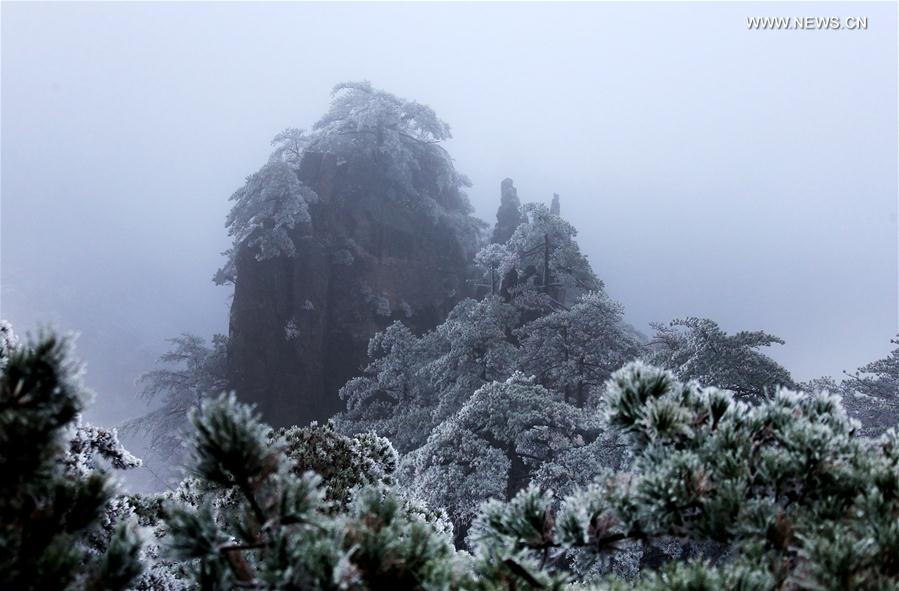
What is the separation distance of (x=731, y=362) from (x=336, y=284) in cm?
1815

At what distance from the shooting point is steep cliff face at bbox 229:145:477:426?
24.8m

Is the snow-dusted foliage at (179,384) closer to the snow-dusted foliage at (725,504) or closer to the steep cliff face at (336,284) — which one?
the steep cliff face at (336,284)

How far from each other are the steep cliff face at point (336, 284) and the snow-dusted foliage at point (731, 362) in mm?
15568

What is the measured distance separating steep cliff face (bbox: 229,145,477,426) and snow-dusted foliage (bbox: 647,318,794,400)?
1557cm

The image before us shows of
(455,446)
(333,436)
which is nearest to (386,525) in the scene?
(333,436)

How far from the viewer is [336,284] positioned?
25844mm

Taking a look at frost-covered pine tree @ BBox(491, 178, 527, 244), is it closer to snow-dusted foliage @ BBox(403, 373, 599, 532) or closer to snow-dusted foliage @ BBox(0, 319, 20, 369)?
snow-dusted foliage @ BBox(403, 373, 599, 532)

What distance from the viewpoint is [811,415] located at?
11.4 feet

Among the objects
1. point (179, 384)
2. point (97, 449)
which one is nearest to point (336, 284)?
point (179, 384)

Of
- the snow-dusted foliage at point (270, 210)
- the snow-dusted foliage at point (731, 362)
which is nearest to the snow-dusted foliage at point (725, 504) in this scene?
the snow-dusted foliage at point (731, 362)

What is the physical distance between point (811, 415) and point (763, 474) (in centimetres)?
86

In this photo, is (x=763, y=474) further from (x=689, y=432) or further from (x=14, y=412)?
(x=14, y=412)

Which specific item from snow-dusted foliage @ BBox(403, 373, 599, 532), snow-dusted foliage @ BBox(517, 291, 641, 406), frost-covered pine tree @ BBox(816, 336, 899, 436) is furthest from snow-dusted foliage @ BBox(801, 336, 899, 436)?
snow-dusted foliage @ BBox(403, 373, 599, 532)

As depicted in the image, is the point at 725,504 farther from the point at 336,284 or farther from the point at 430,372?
the point at 336,284
